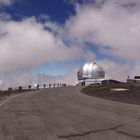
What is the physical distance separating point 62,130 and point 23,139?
1713mm

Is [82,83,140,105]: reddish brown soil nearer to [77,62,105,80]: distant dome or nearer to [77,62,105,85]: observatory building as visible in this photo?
[77,62,105,85]: observatory building

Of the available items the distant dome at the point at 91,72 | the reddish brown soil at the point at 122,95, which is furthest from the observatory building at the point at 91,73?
the reddish brown soil at the point at 122,95

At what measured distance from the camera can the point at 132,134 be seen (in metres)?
9.85

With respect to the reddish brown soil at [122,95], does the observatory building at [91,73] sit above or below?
above

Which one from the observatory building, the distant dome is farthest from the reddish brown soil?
the distant dome

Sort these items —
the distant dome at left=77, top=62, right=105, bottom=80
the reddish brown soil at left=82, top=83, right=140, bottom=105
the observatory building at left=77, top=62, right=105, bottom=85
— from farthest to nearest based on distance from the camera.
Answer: the distant dome at left=77, top=62, right=105, bottom=80, the observatory building at left=77, top=62, right=105, bottom=85, the reddish brown soil at left=82, top=83, right=140, bottom=105

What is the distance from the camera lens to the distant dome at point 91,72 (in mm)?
109312

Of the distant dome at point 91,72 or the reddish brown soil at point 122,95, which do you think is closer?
the reddish brown soil at point 122,95

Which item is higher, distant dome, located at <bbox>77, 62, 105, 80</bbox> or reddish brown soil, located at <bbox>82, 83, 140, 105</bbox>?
distant dome, located at <bbox>77, 62, 105, 80</bbox>

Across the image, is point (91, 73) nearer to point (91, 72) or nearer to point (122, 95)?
point (91, 72)

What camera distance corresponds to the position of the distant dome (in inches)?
4304

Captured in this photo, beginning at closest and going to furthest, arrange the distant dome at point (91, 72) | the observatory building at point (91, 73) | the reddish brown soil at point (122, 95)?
the reddish brown soil at point (122, 95)
the observatory building at point (91, 73)
the distant dome at point (91, 72)

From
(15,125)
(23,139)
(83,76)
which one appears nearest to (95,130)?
(23,139)

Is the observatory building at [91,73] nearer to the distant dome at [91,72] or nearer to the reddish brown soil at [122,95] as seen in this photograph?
the distant dome at [91,72]
